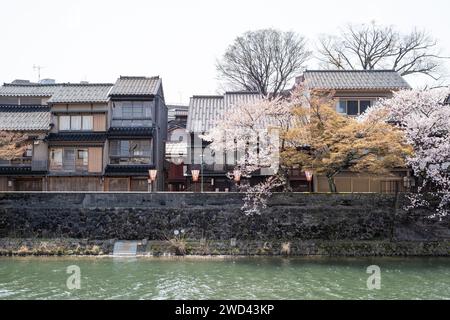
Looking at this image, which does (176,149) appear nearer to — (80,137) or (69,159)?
(80,137)

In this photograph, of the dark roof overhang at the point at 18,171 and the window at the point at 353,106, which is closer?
the dark roof overhang at the point at 18,171

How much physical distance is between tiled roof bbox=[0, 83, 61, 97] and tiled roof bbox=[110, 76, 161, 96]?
630 centimetres

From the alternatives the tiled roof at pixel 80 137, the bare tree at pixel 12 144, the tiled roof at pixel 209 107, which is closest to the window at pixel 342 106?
the tiled roof at pixel 209 107

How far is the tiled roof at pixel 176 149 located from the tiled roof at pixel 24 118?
973 cm

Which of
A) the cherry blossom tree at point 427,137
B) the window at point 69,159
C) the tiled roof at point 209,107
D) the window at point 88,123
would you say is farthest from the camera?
the tiled roof at point 209,107

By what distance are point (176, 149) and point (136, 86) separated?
6.47 m

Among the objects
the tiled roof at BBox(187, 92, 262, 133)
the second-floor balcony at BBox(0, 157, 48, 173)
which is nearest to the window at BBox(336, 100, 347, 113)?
the tiled roof at BBox(187, 92, 262, 133)

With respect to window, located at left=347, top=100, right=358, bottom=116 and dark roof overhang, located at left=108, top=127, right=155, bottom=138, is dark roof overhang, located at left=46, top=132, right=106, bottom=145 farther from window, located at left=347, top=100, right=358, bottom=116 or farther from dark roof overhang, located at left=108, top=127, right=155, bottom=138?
window, located at left=347, top=100, right=358, bottom=116

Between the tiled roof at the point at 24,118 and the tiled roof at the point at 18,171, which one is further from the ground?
the tiled roof at the point at 24,118

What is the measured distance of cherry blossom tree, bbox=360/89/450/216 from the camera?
30.0 metres

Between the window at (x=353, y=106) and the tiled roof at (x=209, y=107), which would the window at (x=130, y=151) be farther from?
the window at (x=353, y=106)

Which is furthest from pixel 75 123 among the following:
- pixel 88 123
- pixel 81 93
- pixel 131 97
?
pixel 131 97

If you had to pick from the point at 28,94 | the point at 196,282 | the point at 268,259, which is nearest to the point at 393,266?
the point at 268,259

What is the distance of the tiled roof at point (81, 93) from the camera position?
37.7 m
